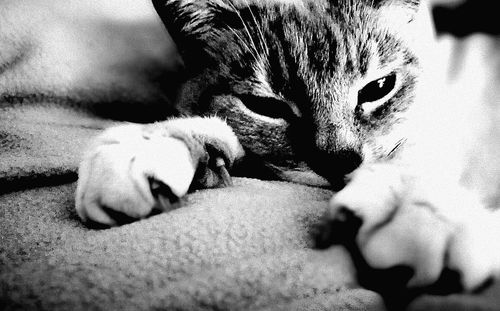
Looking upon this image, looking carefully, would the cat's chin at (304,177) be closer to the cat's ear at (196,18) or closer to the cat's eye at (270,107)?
the cat's eye at (270,107)

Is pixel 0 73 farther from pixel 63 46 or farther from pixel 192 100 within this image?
pixel 192 100

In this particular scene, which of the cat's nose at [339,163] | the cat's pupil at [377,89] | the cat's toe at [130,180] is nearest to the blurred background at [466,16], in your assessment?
the cat's pupil at [377,89]

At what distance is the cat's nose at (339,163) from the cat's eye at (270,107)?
13 centimetres

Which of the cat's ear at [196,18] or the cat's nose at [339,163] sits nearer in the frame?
the cat's nose at [339,163]

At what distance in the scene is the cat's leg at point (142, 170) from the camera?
50cm

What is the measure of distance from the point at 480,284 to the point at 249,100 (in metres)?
0.61

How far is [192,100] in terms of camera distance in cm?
99

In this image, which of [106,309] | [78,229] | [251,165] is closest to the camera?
[106,309]

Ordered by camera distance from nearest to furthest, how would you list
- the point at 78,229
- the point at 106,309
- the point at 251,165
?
1. the point at 106,309
2. the point at 78,229
3. the point at 251,165

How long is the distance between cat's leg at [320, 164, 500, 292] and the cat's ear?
598 millimetres

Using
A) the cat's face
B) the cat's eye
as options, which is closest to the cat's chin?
the cat's face

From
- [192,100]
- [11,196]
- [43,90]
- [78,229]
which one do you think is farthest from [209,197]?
[43,90]

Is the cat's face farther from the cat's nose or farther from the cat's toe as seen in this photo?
the cat's toe

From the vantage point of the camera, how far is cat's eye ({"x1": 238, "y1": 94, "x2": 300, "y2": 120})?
83 centimetres
